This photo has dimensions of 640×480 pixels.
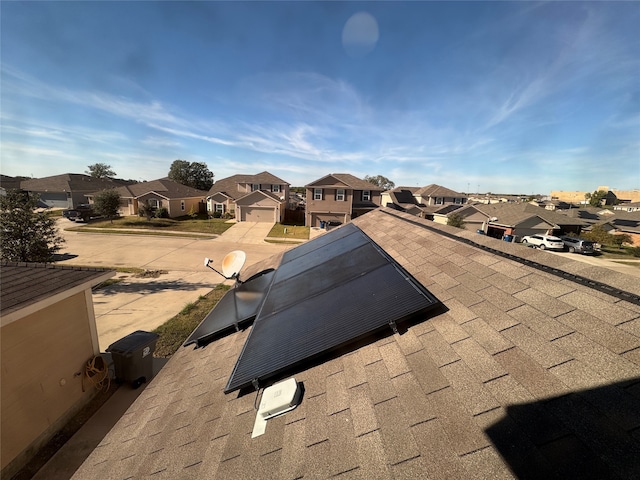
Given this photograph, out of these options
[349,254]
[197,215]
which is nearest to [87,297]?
[349,254]

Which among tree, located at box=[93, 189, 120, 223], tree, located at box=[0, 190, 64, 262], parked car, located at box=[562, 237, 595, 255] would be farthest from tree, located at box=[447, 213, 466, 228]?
tree, located at box=[93, 189, 120, 223]

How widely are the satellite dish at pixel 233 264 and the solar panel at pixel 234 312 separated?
553 mm

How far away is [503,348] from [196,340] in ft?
17.8

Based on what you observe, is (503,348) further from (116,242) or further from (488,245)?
(116,242)

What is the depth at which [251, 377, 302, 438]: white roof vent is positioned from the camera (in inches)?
111

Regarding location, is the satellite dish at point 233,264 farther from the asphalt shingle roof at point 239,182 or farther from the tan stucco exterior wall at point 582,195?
the tan stucco exterior wall at point 582,195

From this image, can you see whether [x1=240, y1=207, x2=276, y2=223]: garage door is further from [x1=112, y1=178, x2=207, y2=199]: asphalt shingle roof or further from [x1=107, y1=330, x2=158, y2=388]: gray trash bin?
[x1=107, y1=330, x2=158, y2=388]: gray trash bin

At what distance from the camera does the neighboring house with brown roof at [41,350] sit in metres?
6.38

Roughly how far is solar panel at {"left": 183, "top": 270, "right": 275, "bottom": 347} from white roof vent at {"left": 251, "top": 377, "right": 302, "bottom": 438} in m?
2.46

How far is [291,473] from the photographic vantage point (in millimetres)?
2164

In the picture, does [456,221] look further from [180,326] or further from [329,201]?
[180,326]

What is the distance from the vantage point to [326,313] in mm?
3953

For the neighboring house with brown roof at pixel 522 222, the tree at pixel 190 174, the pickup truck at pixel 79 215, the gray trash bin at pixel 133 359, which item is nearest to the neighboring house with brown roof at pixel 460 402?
the gray trash bin at pixel 133 359

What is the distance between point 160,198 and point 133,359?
1816 inches
